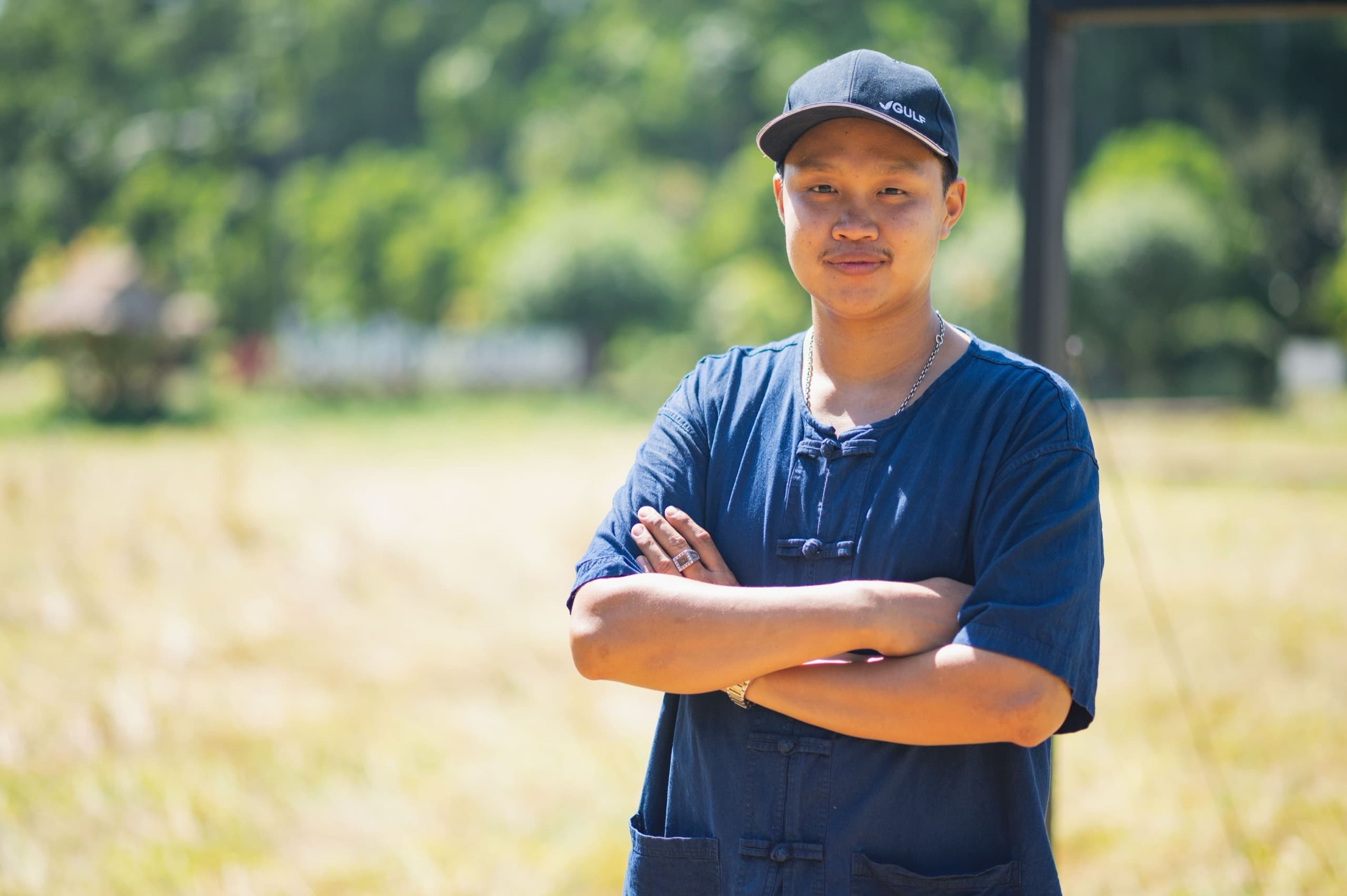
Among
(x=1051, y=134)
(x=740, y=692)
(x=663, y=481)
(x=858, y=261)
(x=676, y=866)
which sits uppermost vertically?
(x=1051, y=134)

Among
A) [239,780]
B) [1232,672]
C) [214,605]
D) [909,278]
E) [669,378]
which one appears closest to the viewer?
[909,278]

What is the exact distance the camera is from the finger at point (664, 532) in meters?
1.72

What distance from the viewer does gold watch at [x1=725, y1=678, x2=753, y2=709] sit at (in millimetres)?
1662

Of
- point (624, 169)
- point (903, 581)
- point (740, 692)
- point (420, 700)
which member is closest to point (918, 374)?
point (903, 581)

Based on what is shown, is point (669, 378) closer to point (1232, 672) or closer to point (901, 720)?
point (1232, 672)

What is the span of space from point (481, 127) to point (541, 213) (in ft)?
25.6

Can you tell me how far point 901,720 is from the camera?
1.56 meters

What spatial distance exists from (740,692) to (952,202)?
0.76 metres

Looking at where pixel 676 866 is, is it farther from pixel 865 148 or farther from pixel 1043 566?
pixel 865 148

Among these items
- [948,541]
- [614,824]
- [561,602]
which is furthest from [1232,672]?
[948,541]

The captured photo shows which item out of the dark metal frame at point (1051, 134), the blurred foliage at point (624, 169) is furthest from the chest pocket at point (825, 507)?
the blurred foliage at point (624, 169)

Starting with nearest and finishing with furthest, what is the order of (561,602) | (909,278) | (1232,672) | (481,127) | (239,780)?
(909,278), (239,780), (1232,672), (561,602), (481,127)

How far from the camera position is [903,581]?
5.35 feet

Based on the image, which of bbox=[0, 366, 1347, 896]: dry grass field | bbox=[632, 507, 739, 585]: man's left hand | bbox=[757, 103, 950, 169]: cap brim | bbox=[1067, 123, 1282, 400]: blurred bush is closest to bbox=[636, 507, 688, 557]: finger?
bbox=[632, 507, 739, 585]: man's left hand
